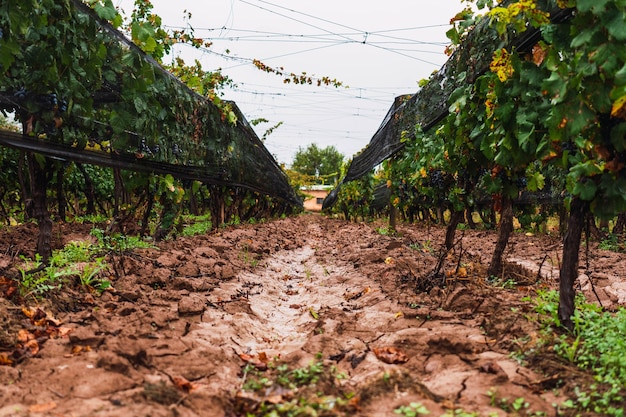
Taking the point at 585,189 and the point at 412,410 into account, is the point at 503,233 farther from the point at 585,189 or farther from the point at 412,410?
the point at 412,410

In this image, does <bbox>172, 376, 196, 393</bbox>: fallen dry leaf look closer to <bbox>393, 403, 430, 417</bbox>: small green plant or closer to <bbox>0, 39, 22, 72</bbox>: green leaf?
<bbox>393, 403, 430, 417</bbox>: small green plant

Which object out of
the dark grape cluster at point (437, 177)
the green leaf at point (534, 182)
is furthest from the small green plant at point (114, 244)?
the dark grape cluster at point (437, 177)

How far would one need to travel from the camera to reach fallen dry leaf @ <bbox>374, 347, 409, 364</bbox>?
2.48 meters

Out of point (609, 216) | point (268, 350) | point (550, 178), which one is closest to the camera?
point (609, 216)

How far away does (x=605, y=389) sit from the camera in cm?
182

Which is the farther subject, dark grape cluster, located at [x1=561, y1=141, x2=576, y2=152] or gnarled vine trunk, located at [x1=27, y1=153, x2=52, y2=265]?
gnarled vine trunk, located at [x1=27, y1=153, x2=52, y2=265]

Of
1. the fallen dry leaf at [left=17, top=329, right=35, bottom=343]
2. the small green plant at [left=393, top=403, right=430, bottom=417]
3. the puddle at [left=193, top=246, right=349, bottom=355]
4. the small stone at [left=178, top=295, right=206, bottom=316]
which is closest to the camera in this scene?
the small green plant at [left=393, top=403, right=430, bottom=417]

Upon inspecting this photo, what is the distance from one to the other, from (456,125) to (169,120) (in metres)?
4.11

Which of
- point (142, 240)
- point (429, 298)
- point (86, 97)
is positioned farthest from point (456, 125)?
point (142, 240)

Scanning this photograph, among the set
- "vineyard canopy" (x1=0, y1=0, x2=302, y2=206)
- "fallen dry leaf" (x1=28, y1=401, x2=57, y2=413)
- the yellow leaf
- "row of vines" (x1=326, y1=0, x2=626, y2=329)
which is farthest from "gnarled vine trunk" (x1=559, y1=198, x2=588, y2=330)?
"vineyard canopy" (x1=0, y1=0, x2=302, y2=206)

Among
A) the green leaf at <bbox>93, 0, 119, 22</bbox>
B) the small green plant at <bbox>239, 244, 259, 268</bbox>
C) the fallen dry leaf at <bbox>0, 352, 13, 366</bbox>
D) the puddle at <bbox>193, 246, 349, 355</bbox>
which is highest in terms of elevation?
the green leaf at <bbox>93, 0, 119, 22</bbox>

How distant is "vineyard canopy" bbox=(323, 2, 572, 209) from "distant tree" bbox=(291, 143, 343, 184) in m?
54.7

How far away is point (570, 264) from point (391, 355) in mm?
1262

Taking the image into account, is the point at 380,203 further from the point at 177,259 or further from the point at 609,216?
the point at 609,216
